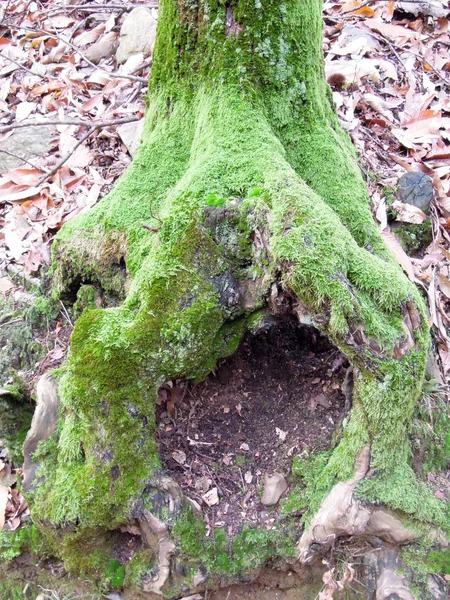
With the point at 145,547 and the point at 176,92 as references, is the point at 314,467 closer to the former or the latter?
the point at 145,547

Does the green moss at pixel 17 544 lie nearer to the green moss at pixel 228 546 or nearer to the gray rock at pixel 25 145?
the green moss at pixel 228 546

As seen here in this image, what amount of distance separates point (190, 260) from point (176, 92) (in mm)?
1345

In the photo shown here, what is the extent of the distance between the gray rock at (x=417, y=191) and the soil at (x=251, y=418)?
1.66 m

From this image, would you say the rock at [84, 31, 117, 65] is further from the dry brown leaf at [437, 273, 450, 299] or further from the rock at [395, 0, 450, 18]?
the dry brown leaf at [437, 273, 450, 299]

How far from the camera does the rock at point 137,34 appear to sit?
536cm

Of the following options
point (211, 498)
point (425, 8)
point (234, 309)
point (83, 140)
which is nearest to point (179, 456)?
point (211, 498)

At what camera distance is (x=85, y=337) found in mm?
2375

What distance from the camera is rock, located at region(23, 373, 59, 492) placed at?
2545mm

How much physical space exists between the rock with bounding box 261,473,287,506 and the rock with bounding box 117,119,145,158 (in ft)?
10.1

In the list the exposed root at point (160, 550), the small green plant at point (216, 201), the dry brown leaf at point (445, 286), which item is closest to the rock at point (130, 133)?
the small green plant at point (216, 201)

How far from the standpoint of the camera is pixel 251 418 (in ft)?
9.03

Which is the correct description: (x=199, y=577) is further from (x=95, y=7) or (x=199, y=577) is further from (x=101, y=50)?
(x=95, y=7)

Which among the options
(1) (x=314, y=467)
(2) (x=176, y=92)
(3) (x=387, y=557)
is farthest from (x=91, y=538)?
(2) (x=176, y=92)

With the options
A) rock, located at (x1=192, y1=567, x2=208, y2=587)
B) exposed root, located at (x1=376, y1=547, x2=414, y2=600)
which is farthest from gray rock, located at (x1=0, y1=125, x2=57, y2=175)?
exposed root, located at (x1=376, y1=547, x2=414, y2=600)
